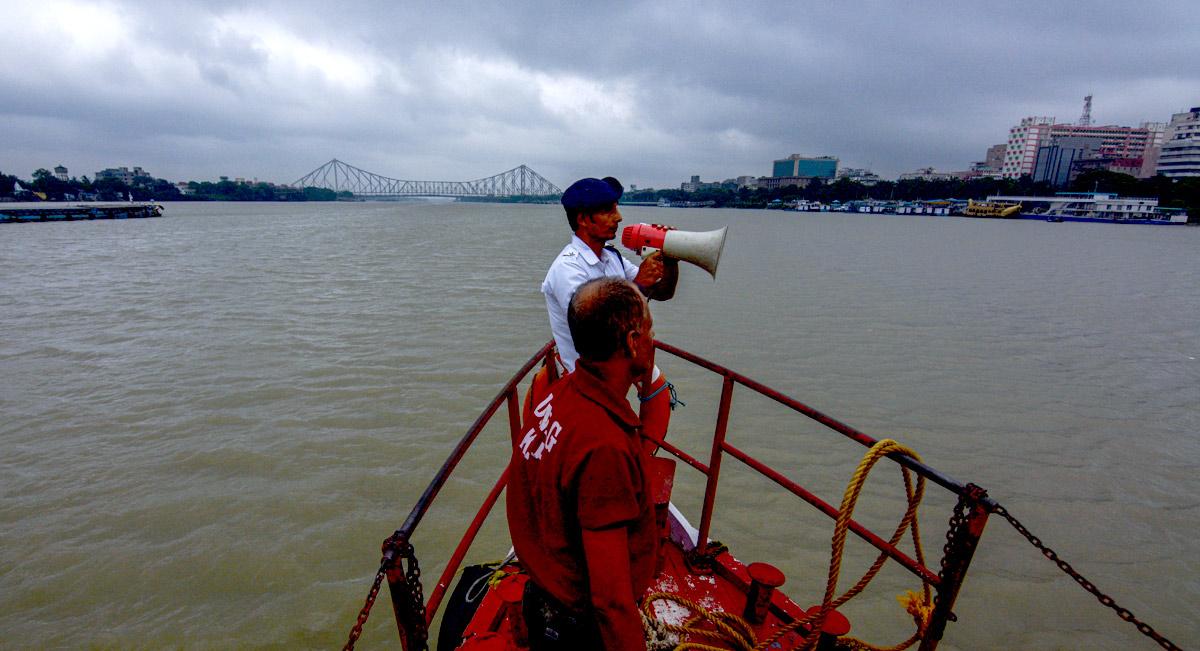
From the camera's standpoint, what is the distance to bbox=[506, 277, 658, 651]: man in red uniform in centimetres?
125

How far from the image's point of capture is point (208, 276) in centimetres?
1738

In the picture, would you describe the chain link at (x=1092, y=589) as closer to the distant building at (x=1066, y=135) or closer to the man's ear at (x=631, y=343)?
the man's ear at (x=631, y=343)

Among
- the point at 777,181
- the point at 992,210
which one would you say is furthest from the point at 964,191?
the point at 777,181

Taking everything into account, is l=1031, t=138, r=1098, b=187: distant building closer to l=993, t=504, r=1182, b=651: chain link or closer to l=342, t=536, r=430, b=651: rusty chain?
l=993, t=504, r=1182, b=651: chain link

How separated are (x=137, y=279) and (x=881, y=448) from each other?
70.3 ft

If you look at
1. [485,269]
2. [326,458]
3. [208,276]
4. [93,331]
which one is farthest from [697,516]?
[208,276]

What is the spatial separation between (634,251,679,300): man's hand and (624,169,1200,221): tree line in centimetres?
9782

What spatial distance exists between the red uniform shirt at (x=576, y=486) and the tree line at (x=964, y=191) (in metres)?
99.3

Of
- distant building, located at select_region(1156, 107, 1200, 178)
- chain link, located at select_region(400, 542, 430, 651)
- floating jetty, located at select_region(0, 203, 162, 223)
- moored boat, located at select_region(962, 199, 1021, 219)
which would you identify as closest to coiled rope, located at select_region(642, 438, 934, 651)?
chain link, located at select_region(400, 542, 430, 651)

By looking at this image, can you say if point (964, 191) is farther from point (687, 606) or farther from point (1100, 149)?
point (687, 606)

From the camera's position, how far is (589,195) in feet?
8.94

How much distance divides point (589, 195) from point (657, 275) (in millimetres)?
591

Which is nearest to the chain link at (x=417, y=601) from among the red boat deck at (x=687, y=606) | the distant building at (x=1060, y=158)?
the red boat deck at (x=687, y=606)

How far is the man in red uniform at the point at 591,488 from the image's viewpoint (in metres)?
1.25
